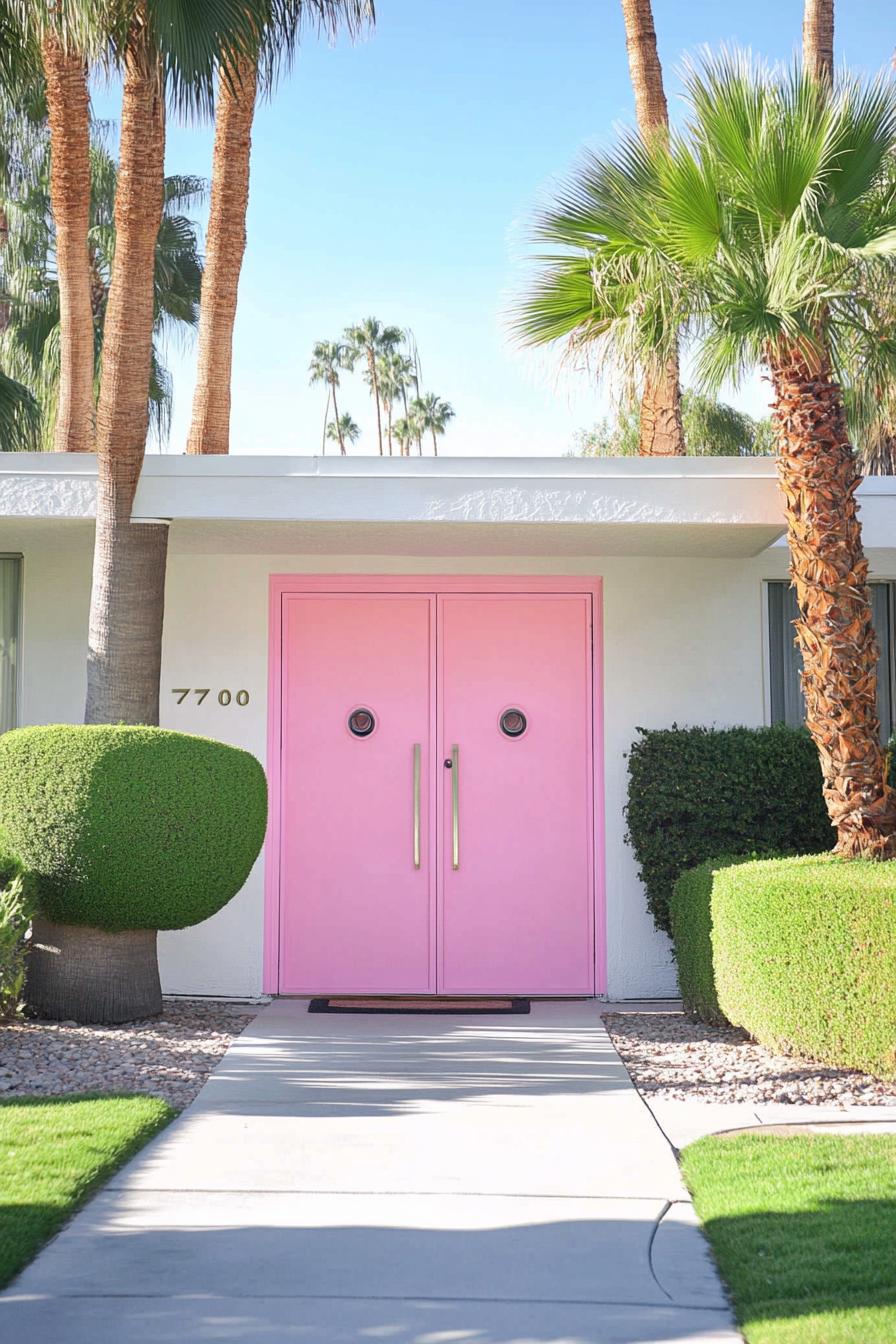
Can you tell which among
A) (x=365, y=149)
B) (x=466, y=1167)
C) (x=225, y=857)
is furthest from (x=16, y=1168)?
(x=365, y=149)

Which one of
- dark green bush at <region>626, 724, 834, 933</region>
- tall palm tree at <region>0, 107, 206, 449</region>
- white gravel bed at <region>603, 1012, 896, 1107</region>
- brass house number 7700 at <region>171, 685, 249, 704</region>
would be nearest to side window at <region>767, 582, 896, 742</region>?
dark green bush at <region>626, 724, 834, 933</region>

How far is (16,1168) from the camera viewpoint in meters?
4.74

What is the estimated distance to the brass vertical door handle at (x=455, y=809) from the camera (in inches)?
369

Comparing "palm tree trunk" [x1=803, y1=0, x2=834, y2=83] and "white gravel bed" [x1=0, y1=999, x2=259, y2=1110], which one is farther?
"palm tree trunk" [x1=803, y1=0, x2=834, y2=83]

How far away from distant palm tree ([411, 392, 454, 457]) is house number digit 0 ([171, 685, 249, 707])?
131 ft

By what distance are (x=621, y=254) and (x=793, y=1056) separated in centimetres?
463

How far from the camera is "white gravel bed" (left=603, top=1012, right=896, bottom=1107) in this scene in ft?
20.3

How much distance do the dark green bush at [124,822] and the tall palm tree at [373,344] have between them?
40.8 metres

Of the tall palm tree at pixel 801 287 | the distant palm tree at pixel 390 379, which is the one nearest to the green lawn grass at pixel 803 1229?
the tall palm tree at pixel 801 287

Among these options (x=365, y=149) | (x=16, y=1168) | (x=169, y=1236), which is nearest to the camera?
(x=169, y=1236)

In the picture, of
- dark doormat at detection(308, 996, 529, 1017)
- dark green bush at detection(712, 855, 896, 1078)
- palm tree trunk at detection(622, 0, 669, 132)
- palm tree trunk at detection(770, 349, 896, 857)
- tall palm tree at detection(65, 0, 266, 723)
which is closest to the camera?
dark green bush at detection(712, 855, 896, 1078)

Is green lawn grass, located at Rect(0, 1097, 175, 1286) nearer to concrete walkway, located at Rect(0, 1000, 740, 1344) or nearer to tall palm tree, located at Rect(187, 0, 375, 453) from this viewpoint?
concrete walkway, located at Rect(0, 1000, 740, 1344)

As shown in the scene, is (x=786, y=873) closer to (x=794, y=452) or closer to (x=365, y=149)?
(x=794, y=452)

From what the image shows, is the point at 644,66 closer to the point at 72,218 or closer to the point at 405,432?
the point at 72,218
